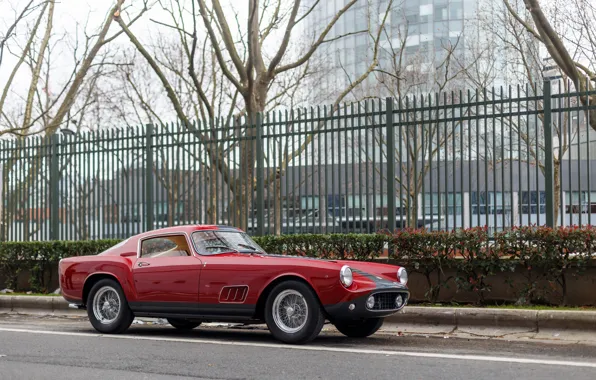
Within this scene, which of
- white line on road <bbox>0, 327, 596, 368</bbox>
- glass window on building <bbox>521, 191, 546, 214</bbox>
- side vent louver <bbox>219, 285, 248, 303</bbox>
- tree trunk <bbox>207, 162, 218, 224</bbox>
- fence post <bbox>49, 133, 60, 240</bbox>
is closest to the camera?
white line on road <bbox>0, 327, 596, 368</bbox>

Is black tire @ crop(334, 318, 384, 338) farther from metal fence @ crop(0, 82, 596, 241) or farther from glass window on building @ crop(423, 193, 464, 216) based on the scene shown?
glass window on building @ crop(423, 193, 464, 216)

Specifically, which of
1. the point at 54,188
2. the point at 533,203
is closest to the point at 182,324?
the point at 533,203

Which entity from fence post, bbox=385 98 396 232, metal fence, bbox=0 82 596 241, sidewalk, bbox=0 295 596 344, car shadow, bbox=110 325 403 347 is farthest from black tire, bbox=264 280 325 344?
fence post, bbox=385 98 396 232

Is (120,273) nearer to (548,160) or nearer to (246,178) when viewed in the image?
(246,178)

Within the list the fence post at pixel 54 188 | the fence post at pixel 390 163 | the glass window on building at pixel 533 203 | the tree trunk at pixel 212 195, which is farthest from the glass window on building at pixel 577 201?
the fence post at pixel 54 188

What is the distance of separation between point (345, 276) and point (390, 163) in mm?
4070

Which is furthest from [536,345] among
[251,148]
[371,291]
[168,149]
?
[168,149]

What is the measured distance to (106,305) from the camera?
9.92 metres

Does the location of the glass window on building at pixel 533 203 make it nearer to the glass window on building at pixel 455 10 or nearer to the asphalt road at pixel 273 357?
the asphalt road at pixel 273 357

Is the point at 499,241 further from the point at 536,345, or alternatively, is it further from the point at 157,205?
the point at 157,205

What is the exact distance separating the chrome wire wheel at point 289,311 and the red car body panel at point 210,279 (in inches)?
7.9

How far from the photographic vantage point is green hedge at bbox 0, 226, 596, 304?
9953 mm

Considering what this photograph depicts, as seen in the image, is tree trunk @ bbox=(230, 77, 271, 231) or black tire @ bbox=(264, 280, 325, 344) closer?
black tire @ bbox=(264, 280, 325, 344)

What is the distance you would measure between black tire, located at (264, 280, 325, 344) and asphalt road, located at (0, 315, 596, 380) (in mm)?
147
